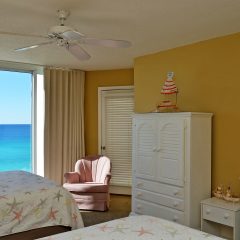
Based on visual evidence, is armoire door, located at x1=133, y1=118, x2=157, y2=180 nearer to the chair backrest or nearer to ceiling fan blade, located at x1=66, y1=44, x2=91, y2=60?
the chair backrest

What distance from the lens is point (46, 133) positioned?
18.4 ft

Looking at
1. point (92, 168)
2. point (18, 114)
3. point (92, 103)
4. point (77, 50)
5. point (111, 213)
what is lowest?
point (111, 213)

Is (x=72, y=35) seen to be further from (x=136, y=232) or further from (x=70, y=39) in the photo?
(x=136, y=232)

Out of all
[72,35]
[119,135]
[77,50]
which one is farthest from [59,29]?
[119,135]

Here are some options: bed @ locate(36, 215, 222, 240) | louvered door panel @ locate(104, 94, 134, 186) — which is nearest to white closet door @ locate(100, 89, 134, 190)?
louvered door panel @ locate(104, 94, 134, 186)

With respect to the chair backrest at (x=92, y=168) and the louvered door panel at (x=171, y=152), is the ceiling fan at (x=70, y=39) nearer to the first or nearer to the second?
the louvered door panel at (x=171, y=152)

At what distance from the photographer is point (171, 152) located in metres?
3.79

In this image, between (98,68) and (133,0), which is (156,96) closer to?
(98,68)

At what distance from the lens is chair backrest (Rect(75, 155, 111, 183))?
5312 millimetres

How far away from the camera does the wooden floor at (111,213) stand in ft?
14.7

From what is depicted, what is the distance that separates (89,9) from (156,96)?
212 centimetres

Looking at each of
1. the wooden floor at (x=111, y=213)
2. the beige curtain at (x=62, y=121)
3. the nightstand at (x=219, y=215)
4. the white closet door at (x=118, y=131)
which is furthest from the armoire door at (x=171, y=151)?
the beige curtain at (x=62, y=121)

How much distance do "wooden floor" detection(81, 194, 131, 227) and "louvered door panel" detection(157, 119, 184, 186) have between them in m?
1.22

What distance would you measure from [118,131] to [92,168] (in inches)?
38.1
